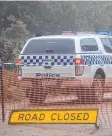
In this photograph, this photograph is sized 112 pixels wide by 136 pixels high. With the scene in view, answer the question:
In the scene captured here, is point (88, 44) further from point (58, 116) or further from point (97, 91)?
point (58, 116)

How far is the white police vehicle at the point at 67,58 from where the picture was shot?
1112 cm

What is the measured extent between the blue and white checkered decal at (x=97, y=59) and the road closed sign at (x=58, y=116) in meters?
2.99

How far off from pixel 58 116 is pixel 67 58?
9.43ft

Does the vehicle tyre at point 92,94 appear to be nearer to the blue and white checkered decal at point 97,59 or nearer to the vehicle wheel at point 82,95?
the vehicle wheel at point 82,95

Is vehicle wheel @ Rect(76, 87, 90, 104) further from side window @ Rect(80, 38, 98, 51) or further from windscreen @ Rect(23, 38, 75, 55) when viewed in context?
side window @ Rect(80, 38, 98, 51)

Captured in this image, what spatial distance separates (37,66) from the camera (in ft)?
37.5

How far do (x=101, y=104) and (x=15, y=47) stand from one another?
35.4ft

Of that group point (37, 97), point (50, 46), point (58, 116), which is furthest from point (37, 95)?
point (50, 46)

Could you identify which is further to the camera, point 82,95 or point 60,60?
point 60,60

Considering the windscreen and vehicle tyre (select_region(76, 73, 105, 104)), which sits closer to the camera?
vehicle tyre (select_region(76, 73, 105, 104))

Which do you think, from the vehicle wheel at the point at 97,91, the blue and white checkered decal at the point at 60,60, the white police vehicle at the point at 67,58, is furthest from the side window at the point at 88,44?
the vehicle wheel at the point at 97,91

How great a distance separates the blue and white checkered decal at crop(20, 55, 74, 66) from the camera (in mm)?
11109

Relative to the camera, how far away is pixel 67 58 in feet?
36.5

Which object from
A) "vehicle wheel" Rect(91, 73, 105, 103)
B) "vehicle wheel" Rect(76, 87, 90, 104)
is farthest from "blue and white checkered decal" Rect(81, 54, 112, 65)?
"vehicle wheel" Rect(76, 87, 90, 104)
